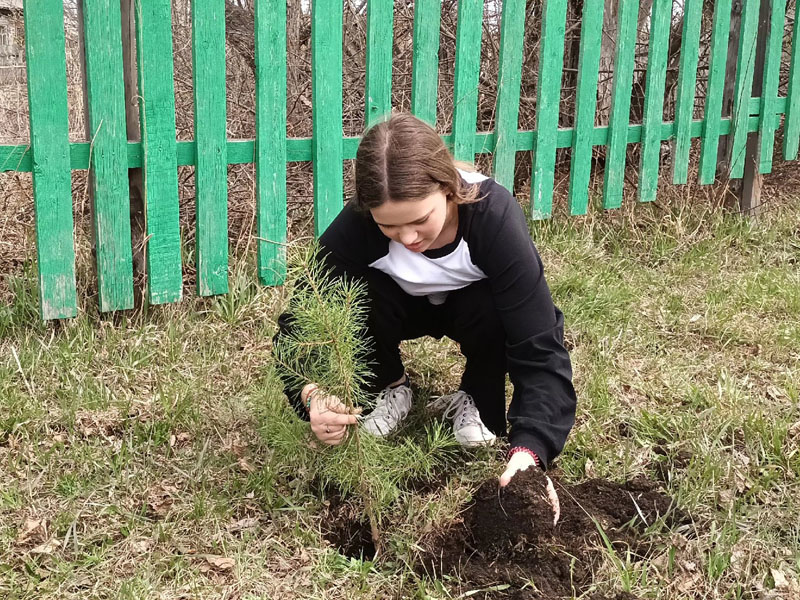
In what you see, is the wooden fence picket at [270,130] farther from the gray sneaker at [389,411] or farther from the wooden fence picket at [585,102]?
the wooden fence picket at [585,102]

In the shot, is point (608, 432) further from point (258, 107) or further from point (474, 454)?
point (258, 107)

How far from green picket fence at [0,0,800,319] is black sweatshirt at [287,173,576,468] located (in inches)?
41.6

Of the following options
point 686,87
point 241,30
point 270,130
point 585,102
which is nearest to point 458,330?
point 270,130

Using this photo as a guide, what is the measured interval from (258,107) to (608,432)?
2.05 m

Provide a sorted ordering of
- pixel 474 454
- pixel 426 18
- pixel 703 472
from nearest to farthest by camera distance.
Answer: pixel 703 472 → pixel 474 454 → pixel 426 18

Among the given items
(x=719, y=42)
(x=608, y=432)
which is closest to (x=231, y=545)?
(x=608, y=432)

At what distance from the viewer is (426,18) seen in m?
4.20

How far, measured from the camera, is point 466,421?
9.69 feet

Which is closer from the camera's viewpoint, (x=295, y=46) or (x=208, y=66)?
(x=208, y=66)

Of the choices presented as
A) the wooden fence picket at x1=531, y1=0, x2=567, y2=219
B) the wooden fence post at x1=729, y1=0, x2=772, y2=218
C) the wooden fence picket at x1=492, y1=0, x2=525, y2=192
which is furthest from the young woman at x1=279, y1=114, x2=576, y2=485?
the wooden fence post at x1=729, y1=0, x2=772, y2=218

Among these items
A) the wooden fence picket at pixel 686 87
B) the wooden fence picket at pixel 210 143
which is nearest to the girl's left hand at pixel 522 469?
the wooden fence picket at pixel 210 143

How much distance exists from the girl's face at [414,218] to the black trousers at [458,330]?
44cm

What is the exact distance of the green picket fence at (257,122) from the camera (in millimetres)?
3453

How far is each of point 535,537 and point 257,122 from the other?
7.57 feet
